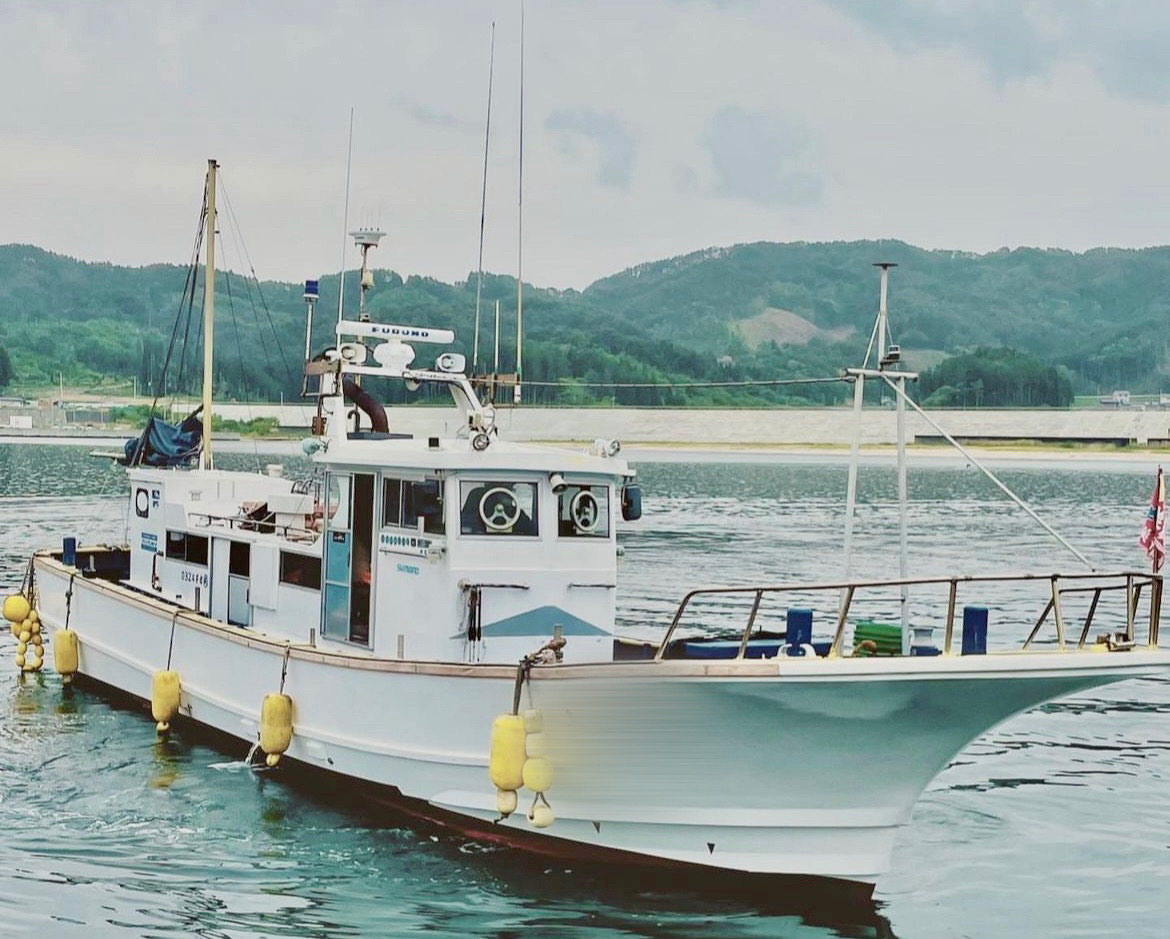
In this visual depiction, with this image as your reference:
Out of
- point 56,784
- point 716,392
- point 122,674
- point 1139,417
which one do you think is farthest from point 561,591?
point 716,392

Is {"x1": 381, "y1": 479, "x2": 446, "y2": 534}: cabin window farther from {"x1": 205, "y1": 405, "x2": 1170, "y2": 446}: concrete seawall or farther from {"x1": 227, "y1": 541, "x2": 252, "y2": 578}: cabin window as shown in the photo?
{"x1": 205, "y1": 405, "x2": 1170, "y2": 446}: concrete seawall

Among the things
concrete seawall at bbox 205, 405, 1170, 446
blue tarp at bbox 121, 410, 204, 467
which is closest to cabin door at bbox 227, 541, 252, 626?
blue tarp at bbox 121, 410, 204, 467

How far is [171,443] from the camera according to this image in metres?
21.1

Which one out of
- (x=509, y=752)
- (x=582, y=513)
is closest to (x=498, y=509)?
(x=582, y=513)

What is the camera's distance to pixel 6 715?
2042 cm

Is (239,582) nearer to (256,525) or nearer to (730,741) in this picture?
(256,525)

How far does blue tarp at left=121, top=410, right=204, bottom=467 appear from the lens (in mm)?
21062

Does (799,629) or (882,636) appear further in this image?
(882,636)

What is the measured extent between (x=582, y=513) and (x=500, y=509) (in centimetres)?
80

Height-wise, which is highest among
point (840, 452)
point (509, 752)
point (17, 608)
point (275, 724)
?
point (840, 452)

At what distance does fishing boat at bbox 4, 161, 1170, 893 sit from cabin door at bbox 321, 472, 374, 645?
28 mm

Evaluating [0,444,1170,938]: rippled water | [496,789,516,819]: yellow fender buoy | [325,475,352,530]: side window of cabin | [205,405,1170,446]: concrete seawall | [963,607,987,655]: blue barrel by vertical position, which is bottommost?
[0,444,1170,938]: rippled water

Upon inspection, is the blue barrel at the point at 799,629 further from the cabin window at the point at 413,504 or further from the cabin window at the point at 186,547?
the cabin window at the point at 186,547

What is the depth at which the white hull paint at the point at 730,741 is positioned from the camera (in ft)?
39.4
